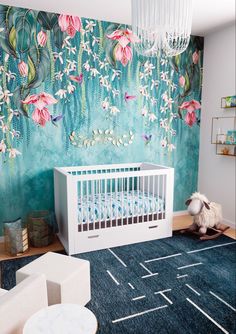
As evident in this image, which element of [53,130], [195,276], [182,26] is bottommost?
[195,276]

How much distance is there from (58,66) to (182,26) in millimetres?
1784

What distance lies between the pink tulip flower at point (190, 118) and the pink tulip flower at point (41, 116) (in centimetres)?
195

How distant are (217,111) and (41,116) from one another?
230 centimetres

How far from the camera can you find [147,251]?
9.59ft

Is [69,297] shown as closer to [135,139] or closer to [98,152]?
[98,152]

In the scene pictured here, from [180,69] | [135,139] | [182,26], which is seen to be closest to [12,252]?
[135,139]

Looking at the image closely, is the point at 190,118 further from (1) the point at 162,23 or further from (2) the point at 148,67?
(1) the point at 162,23

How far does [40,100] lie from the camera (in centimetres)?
322

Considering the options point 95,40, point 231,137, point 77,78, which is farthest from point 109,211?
point 95,40

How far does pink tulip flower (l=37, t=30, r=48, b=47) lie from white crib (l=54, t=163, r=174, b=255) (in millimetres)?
1414

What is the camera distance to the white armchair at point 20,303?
1.30 m

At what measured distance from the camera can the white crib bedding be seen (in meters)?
2.92

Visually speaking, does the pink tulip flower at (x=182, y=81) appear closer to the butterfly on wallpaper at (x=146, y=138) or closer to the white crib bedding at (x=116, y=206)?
the butterfly on wallpaper at (x=146, y=138)

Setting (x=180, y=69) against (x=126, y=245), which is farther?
(x=180, y=69)
